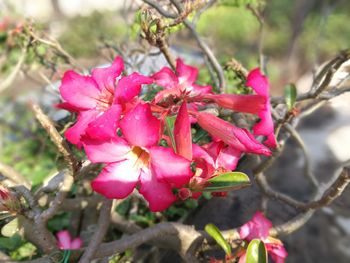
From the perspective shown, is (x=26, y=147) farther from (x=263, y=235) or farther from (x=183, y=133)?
(x=183, y=133)

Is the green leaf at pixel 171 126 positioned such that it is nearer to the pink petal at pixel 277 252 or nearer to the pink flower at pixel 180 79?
the pink flower at pixel 180 79

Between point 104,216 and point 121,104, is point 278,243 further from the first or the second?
point 121,104

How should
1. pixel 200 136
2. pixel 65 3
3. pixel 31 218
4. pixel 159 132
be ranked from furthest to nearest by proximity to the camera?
pixel 65 3
pixel 200 136
pixel 31 218
pixel 159 132

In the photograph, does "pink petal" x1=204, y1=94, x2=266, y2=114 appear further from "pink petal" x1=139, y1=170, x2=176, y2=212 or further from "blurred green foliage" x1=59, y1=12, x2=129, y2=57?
"blurred green foliage" x1=59, y1=12, x2=129, y2=57

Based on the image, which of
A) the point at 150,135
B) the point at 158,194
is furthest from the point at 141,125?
the point at 158,194

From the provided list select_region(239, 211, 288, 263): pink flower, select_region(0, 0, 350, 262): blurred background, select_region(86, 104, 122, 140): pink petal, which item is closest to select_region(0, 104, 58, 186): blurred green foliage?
select_region(0, 0, 350, 262): blurred background

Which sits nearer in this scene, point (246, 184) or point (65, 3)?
point (246, 184)

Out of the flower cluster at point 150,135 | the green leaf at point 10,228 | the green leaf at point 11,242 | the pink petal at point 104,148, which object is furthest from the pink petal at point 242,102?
the green leaf at point 11,242

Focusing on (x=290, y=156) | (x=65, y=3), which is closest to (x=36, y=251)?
(x=290, y=156)
